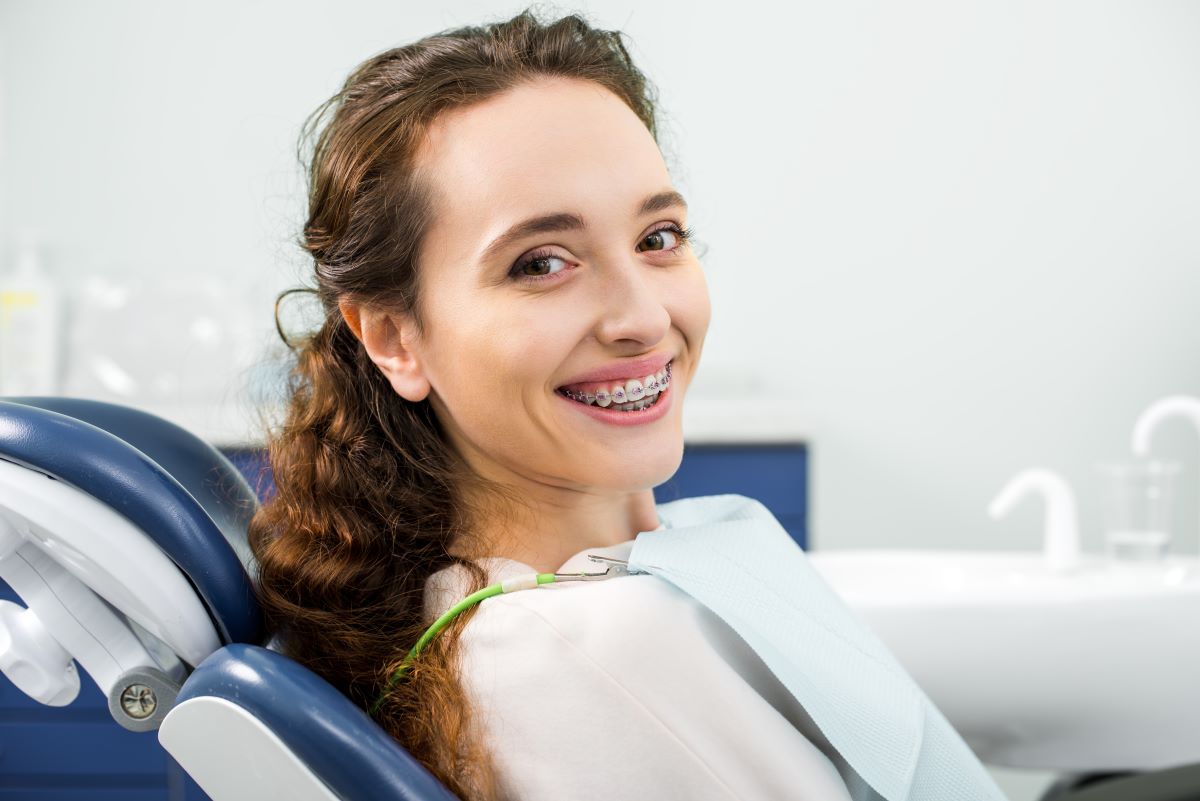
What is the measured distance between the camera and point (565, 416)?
83cm

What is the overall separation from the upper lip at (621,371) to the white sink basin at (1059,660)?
2.47 ft

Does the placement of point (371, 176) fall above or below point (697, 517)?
above

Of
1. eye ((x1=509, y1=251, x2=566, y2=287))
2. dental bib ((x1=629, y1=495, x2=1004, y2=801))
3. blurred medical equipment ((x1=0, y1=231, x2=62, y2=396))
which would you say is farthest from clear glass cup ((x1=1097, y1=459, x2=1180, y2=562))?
blurred medical equipment ((x1=0, y1=231, x2=62, y2=396))

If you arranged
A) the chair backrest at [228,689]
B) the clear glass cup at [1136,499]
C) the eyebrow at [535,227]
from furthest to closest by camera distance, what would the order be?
the clear glass cup at [1136,499] → the eyebrow at [535,227] → the chair backrest at [228,689]

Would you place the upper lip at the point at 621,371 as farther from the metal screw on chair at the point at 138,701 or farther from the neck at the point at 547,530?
the metal screw on chair at the point at 138,701

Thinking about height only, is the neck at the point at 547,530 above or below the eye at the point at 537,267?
below

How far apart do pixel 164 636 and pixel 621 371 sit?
0.36 meters

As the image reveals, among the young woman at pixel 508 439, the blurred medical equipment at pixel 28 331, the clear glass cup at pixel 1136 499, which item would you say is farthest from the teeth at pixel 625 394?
the blurred medical equipment at pixel 28 331

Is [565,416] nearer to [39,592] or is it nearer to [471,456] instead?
[471,456]

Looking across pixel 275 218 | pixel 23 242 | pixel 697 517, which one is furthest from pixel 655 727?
pixel 23 242

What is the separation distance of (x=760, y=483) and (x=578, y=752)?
1393 millimetres

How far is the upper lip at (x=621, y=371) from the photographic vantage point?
831mm

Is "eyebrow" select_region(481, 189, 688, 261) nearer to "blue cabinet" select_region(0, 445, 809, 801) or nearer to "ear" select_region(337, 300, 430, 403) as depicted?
"ear" select_region(337, 300, 430, 403)

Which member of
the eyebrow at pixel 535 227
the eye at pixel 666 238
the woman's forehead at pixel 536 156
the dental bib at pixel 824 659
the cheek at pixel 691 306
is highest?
the woman's forehead at pixel 536 156
